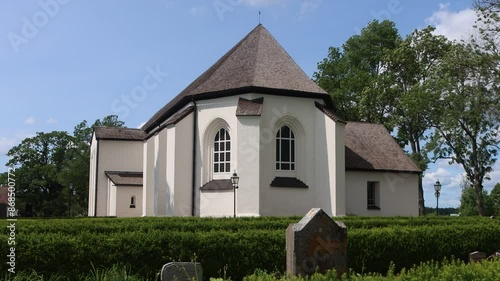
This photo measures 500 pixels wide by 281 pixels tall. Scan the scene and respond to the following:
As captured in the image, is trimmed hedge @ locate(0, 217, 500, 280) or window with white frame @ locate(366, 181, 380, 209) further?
window with white frame @ locate(366, 181, 380, 209)

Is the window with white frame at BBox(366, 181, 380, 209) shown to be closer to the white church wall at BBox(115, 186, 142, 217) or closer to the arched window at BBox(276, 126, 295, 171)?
the arched window at BBox(276, 126, 295, 171)

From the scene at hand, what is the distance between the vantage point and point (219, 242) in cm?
1071

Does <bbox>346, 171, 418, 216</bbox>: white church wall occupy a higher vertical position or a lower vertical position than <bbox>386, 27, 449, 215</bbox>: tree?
lower

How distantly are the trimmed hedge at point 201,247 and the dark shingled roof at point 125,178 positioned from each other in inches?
972

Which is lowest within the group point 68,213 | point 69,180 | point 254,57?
point 68,213

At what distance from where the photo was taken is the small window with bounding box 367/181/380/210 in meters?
30.3

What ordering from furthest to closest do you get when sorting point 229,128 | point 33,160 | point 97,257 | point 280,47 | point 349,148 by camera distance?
1. point 33,160
2. point 349,148
3. point 280,47
4. point 229,128
5. point 97,257

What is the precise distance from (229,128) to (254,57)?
4.15 m

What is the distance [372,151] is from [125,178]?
1853cm

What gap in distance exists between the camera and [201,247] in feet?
34.6

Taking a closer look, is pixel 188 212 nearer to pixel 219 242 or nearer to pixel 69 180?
pixel 219 242

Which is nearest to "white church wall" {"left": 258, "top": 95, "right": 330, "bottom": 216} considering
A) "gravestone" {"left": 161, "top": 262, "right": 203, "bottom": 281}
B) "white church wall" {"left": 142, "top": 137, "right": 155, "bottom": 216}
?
"white church wall" {"left": 142, "top": 137, "right": 155, "bottom": 216}

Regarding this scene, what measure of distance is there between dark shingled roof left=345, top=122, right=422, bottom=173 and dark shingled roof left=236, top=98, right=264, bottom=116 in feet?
26.1

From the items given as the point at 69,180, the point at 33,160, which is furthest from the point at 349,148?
the point at 33,160
